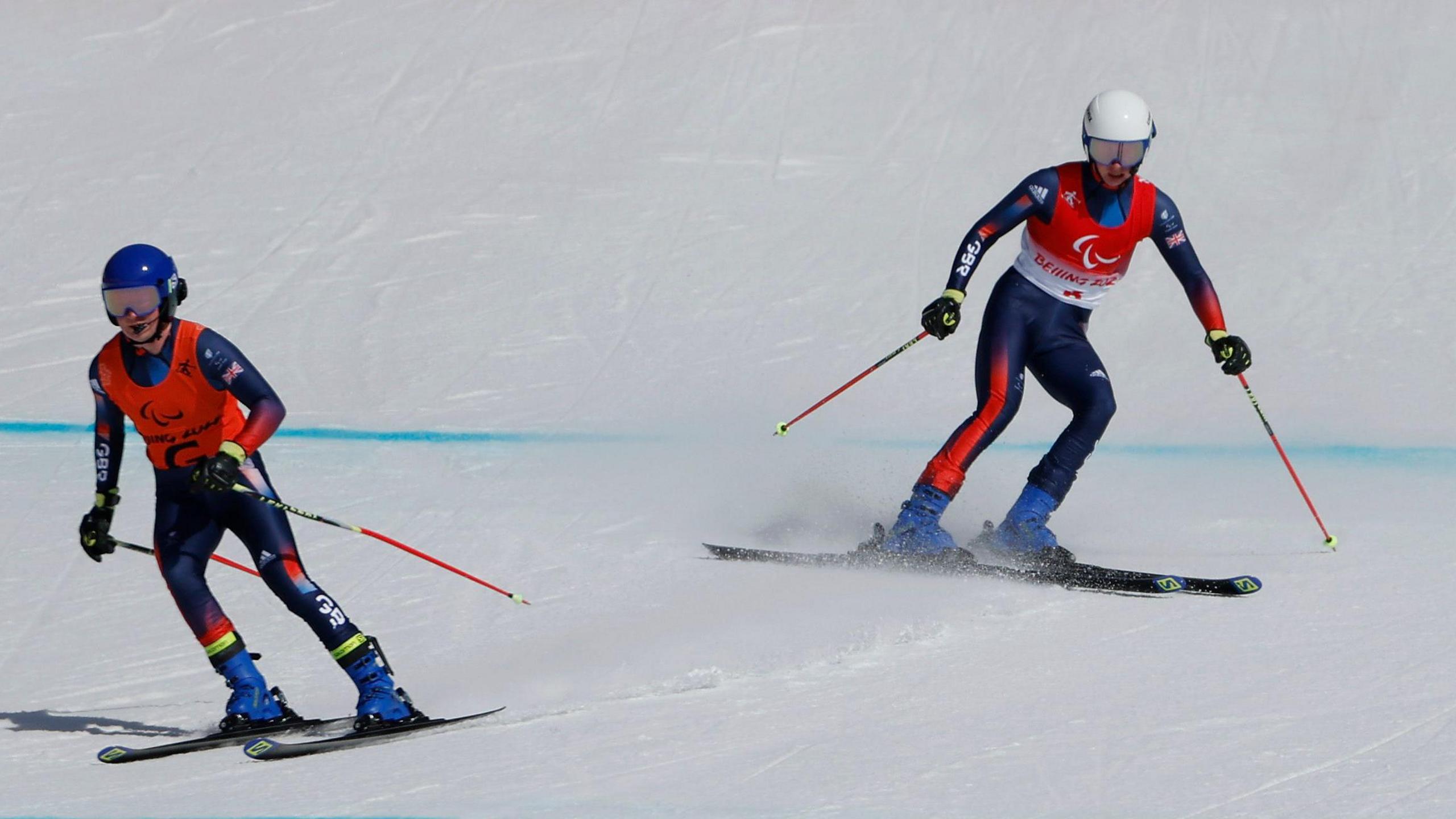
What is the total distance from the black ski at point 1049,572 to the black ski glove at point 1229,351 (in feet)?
2.08

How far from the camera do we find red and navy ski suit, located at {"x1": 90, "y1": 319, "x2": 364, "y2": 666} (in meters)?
4.43

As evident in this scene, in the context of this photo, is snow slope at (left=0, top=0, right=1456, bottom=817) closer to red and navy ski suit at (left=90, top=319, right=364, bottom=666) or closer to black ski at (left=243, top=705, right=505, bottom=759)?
black ski at (left=243, top=705, right=505, bottom=759)

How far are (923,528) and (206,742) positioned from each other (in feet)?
7.33

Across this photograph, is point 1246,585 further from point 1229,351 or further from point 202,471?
point 202,471

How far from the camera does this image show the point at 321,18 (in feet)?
39.0

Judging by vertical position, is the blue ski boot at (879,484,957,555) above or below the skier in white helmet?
below

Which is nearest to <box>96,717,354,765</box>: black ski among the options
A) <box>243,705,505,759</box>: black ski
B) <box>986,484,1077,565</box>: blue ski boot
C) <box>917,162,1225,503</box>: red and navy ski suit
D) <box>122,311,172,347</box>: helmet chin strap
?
<box>243,705,505,759</box>: black ski

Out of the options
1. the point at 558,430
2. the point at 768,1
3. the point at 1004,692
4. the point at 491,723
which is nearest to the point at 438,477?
the point at 558,430

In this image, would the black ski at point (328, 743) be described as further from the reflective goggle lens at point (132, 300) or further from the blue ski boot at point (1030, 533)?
the blue ski boot at point (1030, 533)

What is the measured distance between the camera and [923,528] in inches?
218

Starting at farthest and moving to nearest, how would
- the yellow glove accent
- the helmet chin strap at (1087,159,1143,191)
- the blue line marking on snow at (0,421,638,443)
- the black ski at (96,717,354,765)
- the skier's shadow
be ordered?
1. the blue line marking on snow at (0,421,638,443)
2. the helmet chin strap at (1087,159,1143,191)
3. the skier's shadow
4. the black ski at (96,717,354,765)
5. the yellow glove accent

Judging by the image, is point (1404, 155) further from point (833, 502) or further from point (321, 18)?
point (321, 18)

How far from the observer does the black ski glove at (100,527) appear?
4.59 metres

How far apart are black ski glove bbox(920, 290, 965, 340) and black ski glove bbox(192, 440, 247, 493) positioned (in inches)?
82.2
